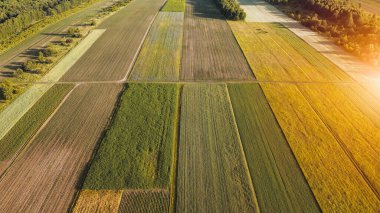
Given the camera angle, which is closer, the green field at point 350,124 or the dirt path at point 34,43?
the green field at point 350,124

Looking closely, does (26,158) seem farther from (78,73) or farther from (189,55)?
(189,55)

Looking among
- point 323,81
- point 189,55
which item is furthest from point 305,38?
point 189,55

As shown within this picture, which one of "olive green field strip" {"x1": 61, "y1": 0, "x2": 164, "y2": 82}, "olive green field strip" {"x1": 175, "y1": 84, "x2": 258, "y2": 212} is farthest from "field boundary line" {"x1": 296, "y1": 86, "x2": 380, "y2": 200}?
"olive green field strip" {"x1": 61, "y1": 0, "x2": 164, "y2": 82}

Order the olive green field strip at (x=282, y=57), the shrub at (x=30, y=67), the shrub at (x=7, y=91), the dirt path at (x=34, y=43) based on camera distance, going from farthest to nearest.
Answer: the dirt path at (x=34, y=43)
the shrub at (x=30, y=67)
the olive green field strip at (x=282, y=57)
the shrub at (x=7, y=91)

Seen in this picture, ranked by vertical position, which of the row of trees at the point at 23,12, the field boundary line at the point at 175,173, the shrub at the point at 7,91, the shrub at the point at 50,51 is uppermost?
the row of trees at the point at 23,12

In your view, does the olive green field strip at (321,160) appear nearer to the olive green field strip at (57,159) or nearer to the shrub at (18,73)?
the olive green field strip at (57,159)

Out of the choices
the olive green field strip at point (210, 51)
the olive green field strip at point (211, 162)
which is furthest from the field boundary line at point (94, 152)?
the olive green field strip at point (210, 51)

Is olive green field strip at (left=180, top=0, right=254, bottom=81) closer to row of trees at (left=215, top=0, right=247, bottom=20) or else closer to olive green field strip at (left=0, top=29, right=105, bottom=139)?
row of trees at (left=215, top=0, right=247, bottom=20)
